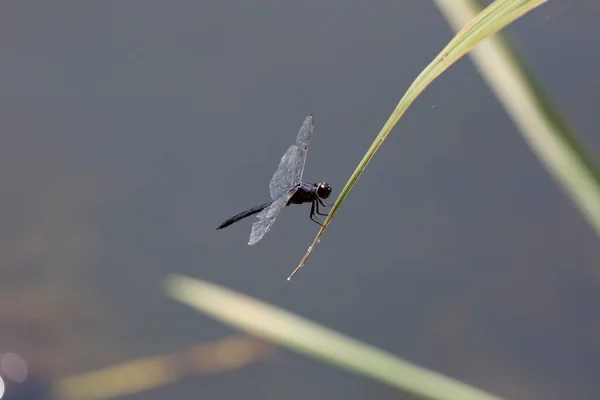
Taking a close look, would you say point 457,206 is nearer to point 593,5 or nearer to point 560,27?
point 560,27

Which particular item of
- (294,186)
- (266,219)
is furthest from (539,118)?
(294,186)

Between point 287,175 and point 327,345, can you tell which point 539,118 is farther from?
point 287,175

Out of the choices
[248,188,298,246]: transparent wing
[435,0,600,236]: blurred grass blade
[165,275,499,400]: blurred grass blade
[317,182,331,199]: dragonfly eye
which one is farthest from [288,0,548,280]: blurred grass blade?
[317,182,331,199]: dragonfly eye

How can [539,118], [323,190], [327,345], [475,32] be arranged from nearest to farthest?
[475,32] → [539,118] → [327,345] → [323,190]

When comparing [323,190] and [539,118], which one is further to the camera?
[323,190]

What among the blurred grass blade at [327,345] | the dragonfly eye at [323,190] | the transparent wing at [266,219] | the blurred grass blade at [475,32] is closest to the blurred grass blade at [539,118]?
the blurred grass blade at [475,32]

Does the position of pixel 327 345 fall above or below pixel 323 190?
below

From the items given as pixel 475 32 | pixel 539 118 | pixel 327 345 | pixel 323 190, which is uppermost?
pixel 475 32

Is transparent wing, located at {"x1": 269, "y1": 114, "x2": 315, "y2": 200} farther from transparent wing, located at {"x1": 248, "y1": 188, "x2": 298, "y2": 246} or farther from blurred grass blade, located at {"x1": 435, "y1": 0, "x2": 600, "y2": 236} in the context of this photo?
blurred grass blade, located at {"x1": 435, "y1": 0, "x2": 600, "y2": 236}
